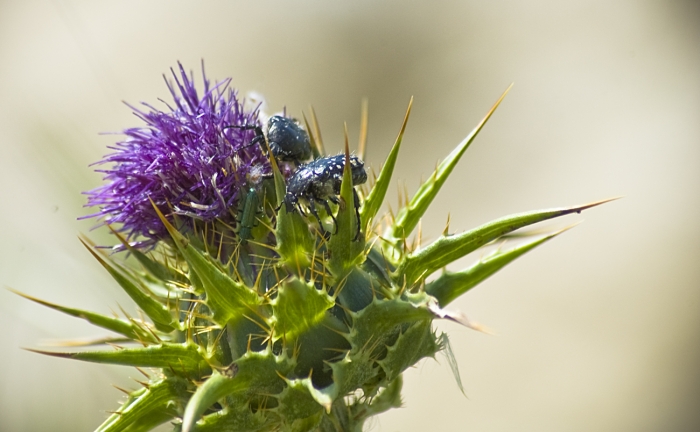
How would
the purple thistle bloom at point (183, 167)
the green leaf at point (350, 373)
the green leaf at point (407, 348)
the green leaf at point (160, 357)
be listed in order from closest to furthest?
the green leaf at point (160, 357), the green leaf at point (350, 373), the green leaf at point (407, 348), the purple thistle bloom at point (183, 167)

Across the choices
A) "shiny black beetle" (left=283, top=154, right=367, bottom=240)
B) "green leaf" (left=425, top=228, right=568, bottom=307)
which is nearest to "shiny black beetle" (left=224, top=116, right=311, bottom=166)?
"shiny black beetle" (left=283, top=154, right=367, bottom=240)

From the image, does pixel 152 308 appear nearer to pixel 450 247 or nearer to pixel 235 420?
pixel 235 420

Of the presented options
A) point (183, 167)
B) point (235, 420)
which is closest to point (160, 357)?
point (235, 420)

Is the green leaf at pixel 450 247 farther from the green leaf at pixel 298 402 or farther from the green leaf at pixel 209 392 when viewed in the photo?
the green leaf at pixel 209 392

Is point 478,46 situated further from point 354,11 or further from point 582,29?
point 354,11

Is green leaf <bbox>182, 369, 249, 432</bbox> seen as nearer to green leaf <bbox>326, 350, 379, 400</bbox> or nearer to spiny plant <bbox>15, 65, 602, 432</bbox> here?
spiny plant <bbox>15, 65, 602, 432</bbox>

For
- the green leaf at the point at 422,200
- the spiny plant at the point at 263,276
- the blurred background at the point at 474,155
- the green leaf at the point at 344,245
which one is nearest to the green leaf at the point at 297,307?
the spiny plant at the point at 263,276
